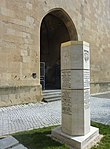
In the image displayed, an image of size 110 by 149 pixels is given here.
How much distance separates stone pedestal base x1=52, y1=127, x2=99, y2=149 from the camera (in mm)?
3451

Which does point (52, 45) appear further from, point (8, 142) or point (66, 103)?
point (8, 142)

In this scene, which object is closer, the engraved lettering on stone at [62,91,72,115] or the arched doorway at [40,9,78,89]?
the engraved lettering on stone at [62,91,72,115]

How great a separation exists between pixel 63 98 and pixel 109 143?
114 cm

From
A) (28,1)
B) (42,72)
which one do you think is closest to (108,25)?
(42,72)

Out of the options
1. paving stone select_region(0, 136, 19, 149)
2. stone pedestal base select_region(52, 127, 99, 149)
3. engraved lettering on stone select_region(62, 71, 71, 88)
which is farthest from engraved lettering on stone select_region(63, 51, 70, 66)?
paving stone select_region(0, 136, 19, 149)

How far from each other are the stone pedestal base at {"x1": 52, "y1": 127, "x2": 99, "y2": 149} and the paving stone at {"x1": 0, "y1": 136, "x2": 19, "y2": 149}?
29.5 inches

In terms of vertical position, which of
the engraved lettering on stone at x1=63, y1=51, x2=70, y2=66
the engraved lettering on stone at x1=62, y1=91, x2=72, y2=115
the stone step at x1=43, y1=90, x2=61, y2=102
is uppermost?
the engraved lettering on stone at x1=63, y1=51, x2=70, y2=66

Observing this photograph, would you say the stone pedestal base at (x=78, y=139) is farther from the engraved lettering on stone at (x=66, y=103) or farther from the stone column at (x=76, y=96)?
the engraved lettering on stone at (x=66, y=103)

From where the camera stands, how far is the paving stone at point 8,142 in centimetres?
335

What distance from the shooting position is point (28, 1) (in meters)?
8.64

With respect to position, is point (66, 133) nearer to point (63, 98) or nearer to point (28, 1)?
point (63, 98)

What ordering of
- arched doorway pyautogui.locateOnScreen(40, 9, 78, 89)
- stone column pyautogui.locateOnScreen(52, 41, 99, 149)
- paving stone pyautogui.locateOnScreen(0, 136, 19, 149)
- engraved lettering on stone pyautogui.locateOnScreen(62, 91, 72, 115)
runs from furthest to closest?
arched doorway pyautogui.locateOnScreen(40, 9, 78, 89) < engraved lettering on stone pyautogui.locateOnScreen(62, 91, 72, 115) < stone column pyautogui.locateOnScreen(52, 41, 99, 149) < paving stone pyautogui.locateOnScreen(0, 136, 19, 149)

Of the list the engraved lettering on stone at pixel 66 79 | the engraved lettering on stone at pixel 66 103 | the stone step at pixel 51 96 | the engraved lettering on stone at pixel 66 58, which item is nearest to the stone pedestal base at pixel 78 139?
the engraved lettering on stone at pixel 66 103

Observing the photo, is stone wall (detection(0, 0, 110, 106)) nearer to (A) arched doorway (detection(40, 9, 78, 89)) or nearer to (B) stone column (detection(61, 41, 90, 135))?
(A) arched doorway (detection(40, 9, 78, 89))
